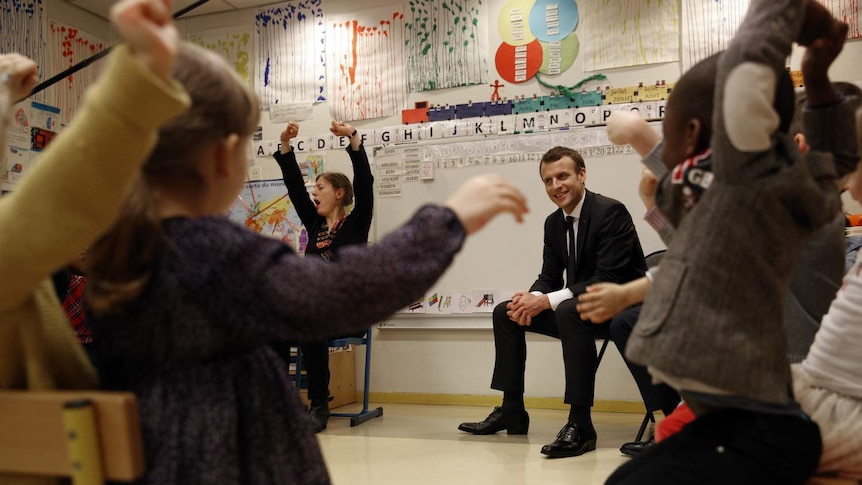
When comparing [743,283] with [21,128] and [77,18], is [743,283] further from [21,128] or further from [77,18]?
[77,18]

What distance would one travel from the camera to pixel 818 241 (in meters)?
1.31

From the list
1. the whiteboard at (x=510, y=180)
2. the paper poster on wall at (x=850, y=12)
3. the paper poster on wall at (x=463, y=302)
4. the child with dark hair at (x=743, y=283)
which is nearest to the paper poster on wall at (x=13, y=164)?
the whiteboard at (x=510, y=180)

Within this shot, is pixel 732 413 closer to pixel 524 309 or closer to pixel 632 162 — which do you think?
pixel 524 309

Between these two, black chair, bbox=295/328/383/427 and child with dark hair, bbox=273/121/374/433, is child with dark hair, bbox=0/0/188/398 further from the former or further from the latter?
black chair, bbox=295/328/383/427

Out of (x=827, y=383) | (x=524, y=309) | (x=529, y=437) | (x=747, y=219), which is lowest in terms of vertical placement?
(x=529, y=437)

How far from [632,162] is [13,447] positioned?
3.49m

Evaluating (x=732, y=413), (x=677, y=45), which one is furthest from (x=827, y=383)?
(x=677, y=45)

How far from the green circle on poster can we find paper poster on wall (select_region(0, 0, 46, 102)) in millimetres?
3005

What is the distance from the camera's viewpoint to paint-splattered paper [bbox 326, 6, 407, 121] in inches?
170

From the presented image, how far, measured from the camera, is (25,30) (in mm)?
4086

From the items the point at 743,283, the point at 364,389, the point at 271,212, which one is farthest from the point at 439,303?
the point at 743,283

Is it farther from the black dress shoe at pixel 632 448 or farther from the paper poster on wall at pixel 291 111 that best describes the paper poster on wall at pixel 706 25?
the paper poster on wall at pixel 291 111

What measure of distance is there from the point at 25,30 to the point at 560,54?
3154 millimetres

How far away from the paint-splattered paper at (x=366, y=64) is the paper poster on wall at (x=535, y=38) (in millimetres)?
655
